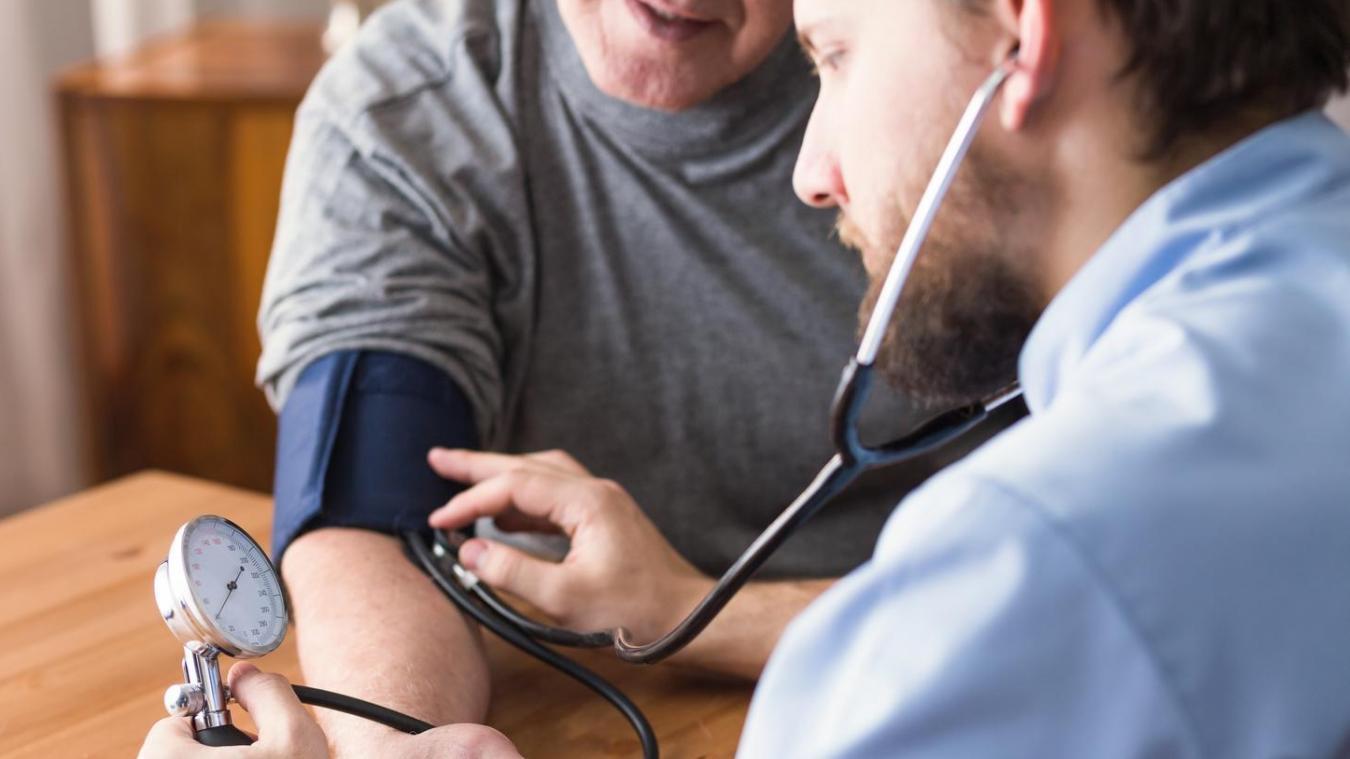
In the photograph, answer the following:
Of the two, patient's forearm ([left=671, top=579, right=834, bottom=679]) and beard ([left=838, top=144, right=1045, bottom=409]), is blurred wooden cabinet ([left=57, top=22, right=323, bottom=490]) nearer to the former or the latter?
patient's forearm ([left=671, top=579, right=834, bottom=679])

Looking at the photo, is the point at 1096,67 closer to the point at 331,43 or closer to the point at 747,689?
the point at 747,689

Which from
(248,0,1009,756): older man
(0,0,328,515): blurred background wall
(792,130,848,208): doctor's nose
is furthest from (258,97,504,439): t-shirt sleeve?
(0,0,328,515): blurred background wall

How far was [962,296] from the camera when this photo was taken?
867 millimetres

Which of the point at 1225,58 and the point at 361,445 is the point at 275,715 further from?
the point at 1225,58

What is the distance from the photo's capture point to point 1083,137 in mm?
766

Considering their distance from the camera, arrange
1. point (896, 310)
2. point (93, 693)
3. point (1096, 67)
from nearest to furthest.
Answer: point (1096, 67) → point (896, 310) → point (93, 693)

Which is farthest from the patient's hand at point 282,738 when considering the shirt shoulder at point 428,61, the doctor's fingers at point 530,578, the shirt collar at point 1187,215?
the shirt shoulder at point 428,61

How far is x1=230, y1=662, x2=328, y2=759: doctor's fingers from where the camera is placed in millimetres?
818

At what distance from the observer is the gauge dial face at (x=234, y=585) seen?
0.85 metres

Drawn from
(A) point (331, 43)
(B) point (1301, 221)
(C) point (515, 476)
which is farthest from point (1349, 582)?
(A) point (331, 43)

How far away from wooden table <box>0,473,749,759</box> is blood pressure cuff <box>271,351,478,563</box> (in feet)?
0.37

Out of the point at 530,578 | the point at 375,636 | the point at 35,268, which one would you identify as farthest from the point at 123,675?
the point at 35,268

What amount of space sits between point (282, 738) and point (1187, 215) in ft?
1.71

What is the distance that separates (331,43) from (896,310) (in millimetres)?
1992
